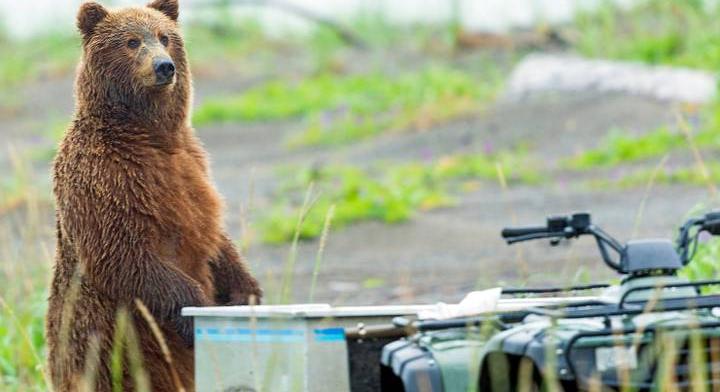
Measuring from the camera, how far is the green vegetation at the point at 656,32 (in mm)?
12531

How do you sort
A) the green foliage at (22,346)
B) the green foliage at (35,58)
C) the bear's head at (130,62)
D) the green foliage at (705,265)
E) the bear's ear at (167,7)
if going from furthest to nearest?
the green foliage at (35,58), the green foliage at (705,265), the green foliage at (22,346), the bear's ear at (167,7), the bear's head at (130,62)

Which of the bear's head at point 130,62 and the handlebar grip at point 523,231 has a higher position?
the bear's head at point 130,62

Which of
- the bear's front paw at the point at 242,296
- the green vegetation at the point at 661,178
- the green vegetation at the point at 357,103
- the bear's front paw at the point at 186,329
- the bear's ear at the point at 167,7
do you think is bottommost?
the bear's front paw at the point at 186,329

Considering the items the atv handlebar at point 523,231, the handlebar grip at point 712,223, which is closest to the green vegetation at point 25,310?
the atv handlebar at point 523,231

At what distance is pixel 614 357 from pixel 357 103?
12015 mm

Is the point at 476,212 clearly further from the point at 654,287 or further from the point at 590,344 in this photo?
the point at 590,344

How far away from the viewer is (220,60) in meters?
19.0

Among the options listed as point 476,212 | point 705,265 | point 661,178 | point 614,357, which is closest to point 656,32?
point 661,178

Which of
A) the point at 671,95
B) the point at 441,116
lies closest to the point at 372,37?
the point at 441,116

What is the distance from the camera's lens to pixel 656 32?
46.8 feet

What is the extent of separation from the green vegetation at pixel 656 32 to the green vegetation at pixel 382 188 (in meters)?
1.93

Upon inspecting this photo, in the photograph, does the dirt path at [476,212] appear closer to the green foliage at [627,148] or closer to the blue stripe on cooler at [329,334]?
the green foliage at [627,148]

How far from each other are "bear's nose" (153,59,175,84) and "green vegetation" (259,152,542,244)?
4.09 metres

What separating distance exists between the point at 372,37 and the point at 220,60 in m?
2.00
